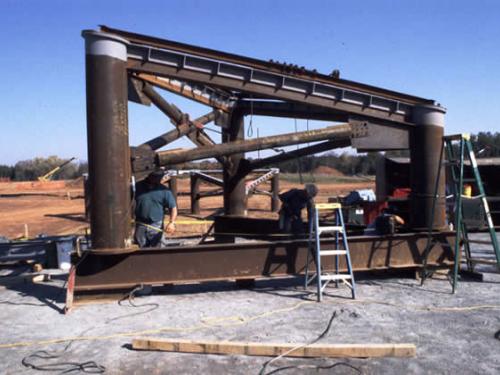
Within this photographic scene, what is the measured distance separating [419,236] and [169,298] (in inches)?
185

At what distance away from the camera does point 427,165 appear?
9.54m

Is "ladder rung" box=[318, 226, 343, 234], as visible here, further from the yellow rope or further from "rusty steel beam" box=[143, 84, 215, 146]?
"rusty steel beam" box=[143, 84, 215, 146]

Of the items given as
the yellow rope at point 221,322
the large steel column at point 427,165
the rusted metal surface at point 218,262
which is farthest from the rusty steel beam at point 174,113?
the yellow rope at point 221,322

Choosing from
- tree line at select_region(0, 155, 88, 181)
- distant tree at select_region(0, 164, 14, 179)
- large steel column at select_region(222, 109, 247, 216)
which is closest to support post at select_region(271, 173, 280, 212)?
large steel column at select_region(222, 109, 247, 216)

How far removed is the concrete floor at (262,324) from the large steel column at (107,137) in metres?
1.24

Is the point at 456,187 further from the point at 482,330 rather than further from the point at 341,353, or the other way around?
the point at 341,353

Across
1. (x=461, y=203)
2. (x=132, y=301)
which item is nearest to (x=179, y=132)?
(x=132, y=301)

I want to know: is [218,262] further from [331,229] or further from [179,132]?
[179,132]

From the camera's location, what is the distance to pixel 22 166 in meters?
89.7

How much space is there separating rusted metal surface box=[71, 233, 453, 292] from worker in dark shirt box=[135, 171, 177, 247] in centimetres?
96

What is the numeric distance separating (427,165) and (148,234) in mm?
5412

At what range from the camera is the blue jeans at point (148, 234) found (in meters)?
8.91

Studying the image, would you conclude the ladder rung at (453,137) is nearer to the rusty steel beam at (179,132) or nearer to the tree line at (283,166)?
the rusty steel beam at (179,132)

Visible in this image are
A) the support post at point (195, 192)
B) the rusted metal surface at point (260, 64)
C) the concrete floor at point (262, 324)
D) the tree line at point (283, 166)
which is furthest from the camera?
the tree line at point (283, 166)
